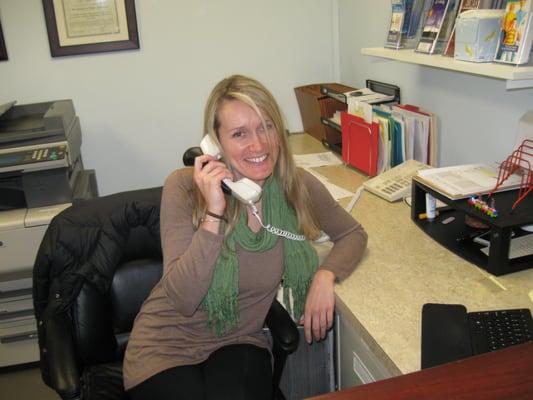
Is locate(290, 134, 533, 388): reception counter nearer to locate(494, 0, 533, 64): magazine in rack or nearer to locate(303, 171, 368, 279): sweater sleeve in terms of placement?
locate(303, 171, 368, 279): sweater sleeve

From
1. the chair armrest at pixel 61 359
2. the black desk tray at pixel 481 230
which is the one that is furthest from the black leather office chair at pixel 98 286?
the black desk tray at pixel 481 230

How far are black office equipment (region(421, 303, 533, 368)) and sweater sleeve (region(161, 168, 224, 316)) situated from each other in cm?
52

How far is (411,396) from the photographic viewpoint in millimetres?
571

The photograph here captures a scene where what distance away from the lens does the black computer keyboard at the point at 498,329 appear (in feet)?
3.28

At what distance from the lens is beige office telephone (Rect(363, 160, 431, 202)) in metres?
1.78

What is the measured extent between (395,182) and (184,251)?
877 mm

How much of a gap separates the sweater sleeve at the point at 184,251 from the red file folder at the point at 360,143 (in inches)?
34.8

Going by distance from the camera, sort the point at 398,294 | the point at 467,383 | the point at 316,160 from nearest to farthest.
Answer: the point at 467,383
the point at 398,294
the point at 316,160

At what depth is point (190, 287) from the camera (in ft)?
4.12

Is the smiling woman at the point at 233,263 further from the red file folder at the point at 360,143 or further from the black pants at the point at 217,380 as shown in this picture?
the red file folder at the point at 360,143

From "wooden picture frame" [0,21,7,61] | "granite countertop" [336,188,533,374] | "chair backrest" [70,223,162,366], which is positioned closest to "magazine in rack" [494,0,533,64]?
"granite countertop" [336,188,533,374]

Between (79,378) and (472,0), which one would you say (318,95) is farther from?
(79,378)

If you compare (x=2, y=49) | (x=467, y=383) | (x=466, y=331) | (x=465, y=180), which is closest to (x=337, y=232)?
(x=465, y=180)

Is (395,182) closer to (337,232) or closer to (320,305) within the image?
(337,232)
